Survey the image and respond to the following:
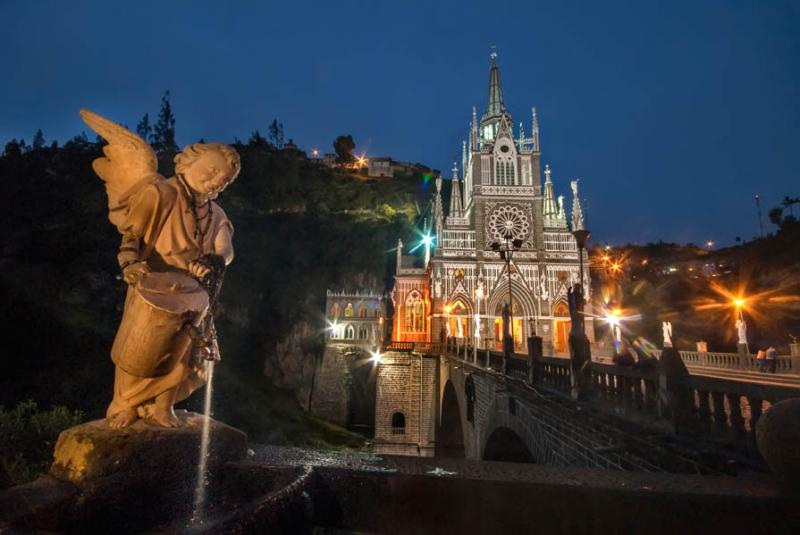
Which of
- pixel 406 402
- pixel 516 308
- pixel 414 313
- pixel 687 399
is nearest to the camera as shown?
pixel 687 399

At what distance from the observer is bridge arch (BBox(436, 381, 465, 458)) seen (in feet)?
86.7

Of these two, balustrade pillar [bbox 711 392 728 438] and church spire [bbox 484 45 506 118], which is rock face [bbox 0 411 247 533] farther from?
church spire [bbox 484 45 506 118]

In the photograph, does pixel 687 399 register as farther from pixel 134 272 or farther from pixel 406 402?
pixel 406 402

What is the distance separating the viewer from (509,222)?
3738 centimetres

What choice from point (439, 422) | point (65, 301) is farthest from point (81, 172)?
point (439, 422)

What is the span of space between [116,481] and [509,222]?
37586mm

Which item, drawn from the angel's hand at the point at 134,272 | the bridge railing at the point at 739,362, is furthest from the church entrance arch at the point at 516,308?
the angel's hand at the point at 134,272

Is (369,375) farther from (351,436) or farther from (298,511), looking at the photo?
(298,511)

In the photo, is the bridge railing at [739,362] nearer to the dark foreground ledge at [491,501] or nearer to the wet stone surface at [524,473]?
the wet stone surface at [524,473]

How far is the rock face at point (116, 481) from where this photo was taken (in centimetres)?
180

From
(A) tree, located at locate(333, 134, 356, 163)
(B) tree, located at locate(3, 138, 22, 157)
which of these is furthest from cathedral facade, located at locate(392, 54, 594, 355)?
(B) tree, located at locate(3, 138, 22, 157)

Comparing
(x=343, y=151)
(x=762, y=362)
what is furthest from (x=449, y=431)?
(x=343, y=151)

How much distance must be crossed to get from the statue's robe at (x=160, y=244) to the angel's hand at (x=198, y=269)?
68 mm

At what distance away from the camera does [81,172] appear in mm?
51312
